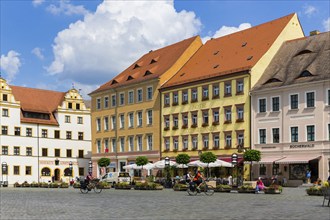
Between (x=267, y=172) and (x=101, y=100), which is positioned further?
(x=101, y=100)

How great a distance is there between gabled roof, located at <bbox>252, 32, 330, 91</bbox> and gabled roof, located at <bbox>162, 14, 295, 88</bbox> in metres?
1.86

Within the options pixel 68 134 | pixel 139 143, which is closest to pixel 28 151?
pixel 68 134

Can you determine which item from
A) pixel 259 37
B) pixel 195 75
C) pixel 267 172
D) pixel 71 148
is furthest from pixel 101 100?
pixel 267 172

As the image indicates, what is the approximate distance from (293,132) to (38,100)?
5138 cm

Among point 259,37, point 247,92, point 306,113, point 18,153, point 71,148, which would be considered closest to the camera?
point 306,113

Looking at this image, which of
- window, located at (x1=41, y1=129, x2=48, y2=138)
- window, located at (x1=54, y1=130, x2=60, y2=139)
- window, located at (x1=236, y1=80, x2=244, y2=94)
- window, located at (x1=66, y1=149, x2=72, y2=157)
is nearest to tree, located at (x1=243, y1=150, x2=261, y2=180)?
window, located at (x1=236, y1=80, x2=244, y2=94)

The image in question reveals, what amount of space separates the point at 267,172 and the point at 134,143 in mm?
23990

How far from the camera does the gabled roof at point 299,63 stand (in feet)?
182

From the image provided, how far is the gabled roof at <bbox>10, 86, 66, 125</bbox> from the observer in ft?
301

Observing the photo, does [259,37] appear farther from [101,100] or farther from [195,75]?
[101,100]

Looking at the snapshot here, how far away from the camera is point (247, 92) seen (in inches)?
2403

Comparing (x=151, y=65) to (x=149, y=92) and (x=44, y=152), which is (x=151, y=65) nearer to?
(x=149, y=92)

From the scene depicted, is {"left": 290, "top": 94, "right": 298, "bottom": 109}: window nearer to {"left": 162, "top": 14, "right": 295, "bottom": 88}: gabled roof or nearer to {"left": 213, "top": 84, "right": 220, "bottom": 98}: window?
{"left": 162, "top": 14, "right": 295, "bottom": 88}: gabled roof

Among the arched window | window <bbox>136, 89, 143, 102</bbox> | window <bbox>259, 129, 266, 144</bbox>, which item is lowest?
the arched window
